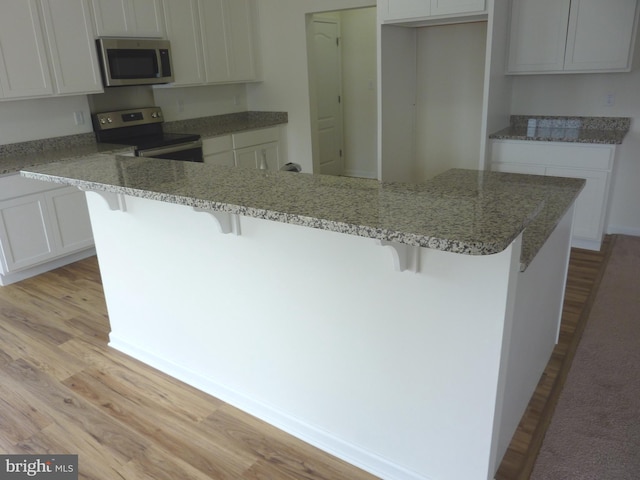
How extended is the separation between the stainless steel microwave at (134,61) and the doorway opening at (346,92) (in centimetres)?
201

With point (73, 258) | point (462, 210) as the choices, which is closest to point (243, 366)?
point (462, 210)

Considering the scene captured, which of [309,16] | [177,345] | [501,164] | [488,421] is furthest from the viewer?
[309,16]

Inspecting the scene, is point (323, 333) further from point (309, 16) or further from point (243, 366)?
point (309, 16)

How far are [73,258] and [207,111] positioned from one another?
2.34 metres

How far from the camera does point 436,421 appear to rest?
169cm

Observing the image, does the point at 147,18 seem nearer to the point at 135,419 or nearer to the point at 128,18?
the point at 128,18

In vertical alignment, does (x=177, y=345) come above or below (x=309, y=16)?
below

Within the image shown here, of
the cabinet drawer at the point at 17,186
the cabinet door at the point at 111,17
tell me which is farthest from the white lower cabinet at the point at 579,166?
the cabinet drawer at the point at 17,186

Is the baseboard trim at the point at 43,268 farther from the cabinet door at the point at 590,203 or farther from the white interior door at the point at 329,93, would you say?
the cabinet door at the point at 590,203

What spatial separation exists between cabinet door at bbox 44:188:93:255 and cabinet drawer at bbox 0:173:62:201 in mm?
95

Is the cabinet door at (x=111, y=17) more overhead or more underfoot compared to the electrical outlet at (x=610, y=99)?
more overhead

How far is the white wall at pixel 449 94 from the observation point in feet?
15.9

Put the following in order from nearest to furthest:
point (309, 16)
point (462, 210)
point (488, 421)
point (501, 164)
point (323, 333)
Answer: point (462, 210) < point (488, 421) < point (323, 333) < point (501, 164) < point (309, 16)

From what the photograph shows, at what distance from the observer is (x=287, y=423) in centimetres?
213
